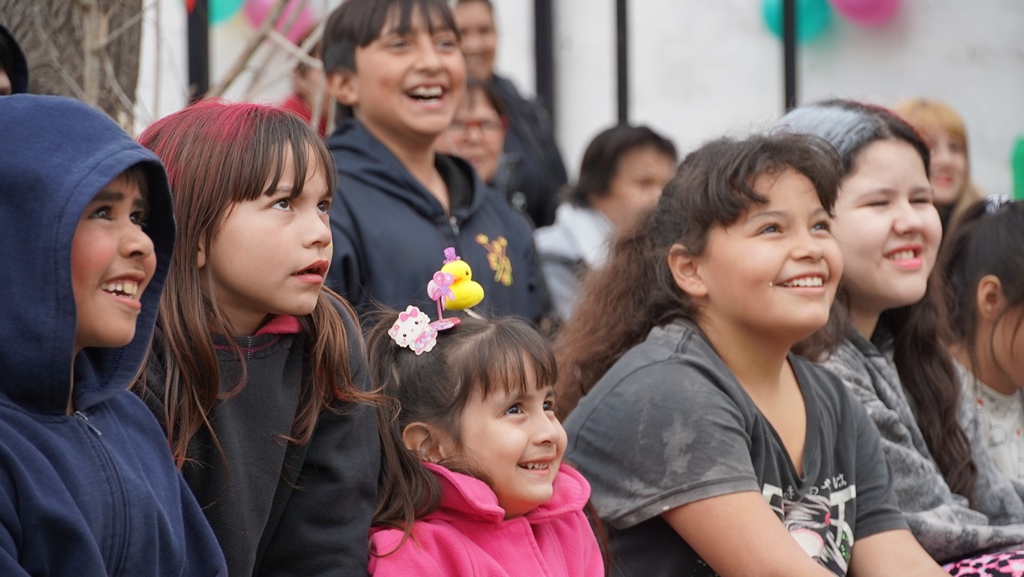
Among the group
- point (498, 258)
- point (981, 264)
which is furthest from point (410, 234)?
point (981, 264)

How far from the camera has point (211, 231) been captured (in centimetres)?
227

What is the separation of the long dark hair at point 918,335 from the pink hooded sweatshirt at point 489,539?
1.23 meters

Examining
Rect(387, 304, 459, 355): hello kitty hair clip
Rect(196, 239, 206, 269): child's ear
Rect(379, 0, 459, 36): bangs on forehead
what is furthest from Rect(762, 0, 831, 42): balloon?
Rect(196, 239, 206, 269): child's ear

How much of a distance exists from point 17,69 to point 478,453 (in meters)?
1.26

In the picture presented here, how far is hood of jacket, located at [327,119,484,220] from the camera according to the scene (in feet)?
12.3

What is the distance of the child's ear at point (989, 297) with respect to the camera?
3914mm

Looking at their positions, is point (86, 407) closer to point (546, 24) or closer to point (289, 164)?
point (289, 164)

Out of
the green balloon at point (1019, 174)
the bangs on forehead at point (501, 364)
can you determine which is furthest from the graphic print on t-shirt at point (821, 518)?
the green balloon at point (1019, 174)

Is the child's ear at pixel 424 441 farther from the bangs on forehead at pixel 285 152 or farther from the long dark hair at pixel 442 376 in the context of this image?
the bangs on forehead at pixel 285 152

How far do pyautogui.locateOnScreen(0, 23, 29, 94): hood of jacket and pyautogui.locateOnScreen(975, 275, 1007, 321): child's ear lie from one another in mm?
2676

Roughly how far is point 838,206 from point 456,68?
1216mm

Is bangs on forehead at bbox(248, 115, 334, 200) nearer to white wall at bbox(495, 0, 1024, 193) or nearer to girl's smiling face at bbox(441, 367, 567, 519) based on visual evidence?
girl's smiling face at bbox(441, 367, 567, 519)

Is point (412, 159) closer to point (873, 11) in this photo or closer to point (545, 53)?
point (545, 53)

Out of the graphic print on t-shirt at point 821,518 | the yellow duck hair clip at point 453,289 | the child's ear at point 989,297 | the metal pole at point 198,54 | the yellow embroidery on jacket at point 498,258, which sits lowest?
the graphic print on t-shirt at point 821,518
